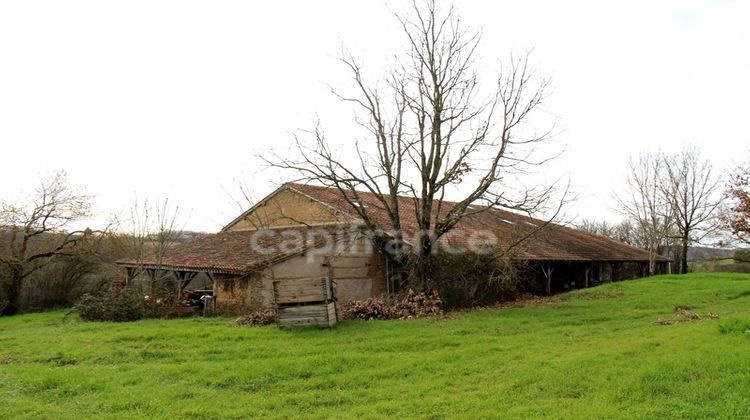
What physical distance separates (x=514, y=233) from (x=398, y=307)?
5.80 meters

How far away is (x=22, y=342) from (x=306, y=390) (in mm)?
9190

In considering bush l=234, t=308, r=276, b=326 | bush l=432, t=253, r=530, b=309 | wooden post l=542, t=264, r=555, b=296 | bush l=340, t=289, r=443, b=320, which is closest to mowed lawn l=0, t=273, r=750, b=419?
bush l=234, t=308, r=276, b=326

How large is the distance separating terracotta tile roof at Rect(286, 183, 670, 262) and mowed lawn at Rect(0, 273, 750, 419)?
7.44 meters

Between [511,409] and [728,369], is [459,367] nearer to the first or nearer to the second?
[511,409]

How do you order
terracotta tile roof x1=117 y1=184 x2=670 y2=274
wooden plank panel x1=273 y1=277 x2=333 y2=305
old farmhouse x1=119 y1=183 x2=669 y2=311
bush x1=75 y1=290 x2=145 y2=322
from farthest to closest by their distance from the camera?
1. terracotta tile roof x1=117 y1=184 x2=670 y2=274
2. old farmhouse x1=119 y1=183 x2=669 y2=311
3. bush x1=75 y1=290 x2=145 y2=322
4. wooden plank panel x1=273 y1=277 x2=333 y2=305

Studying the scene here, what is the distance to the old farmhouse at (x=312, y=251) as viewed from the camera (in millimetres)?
18531

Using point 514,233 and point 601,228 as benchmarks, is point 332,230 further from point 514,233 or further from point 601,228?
point 601,228

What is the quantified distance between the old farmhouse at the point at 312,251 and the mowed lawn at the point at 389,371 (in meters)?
5.23

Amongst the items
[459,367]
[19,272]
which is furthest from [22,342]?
[19,272]

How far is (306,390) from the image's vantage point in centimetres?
762

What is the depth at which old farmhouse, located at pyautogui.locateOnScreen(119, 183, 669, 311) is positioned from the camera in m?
18.5

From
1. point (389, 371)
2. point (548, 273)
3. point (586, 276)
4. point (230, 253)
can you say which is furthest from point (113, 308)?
point (586, 276)

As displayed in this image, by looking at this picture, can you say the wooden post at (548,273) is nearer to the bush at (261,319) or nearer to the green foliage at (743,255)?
the bush at (261,319)

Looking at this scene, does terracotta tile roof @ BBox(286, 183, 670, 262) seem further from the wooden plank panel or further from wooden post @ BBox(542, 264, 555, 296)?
the wooden plank panel
